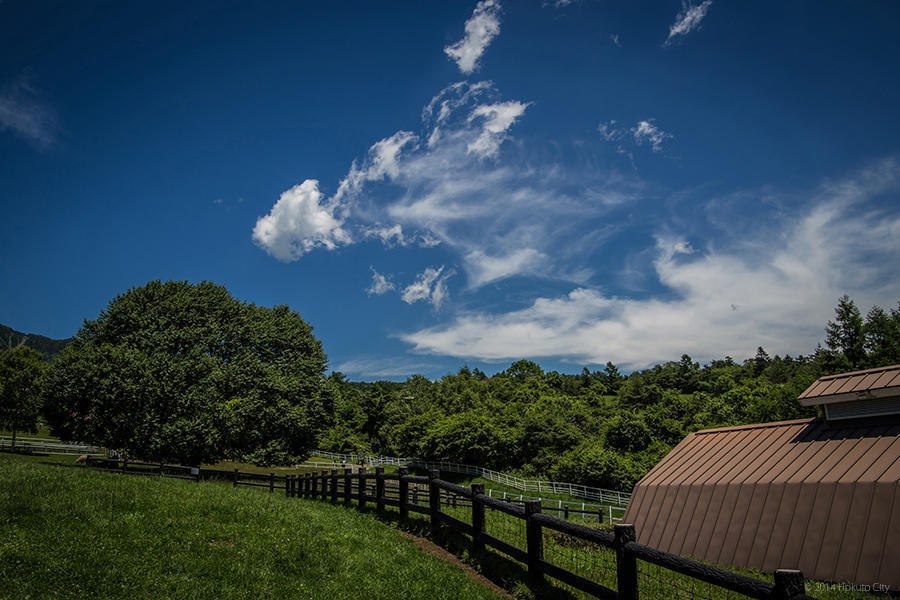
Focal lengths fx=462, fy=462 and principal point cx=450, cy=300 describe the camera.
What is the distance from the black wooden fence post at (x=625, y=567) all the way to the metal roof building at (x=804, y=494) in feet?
27.0

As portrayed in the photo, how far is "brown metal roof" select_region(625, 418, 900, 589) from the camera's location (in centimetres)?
1025

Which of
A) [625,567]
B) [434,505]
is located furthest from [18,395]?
[625,567]

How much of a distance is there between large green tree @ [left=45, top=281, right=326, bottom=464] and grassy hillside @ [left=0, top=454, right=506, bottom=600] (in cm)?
2071

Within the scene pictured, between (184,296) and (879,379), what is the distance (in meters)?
37.1

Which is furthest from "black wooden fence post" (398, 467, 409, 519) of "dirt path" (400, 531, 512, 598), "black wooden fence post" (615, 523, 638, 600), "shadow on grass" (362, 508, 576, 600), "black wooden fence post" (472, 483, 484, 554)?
"black wooden fence post" (615, 523, 638, 600)

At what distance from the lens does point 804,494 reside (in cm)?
1166

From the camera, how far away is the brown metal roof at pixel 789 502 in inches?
404

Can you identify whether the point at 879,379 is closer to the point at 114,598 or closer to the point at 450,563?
the point at 450,563

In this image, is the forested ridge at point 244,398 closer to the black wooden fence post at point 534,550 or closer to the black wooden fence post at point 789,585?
the black wooden fence post at point 534,550

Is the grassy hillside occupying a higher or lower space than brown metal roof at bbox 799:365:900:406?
lower

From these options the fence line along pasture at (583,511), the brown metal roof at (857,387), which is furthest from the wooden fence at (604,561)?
the fence line along pasture at (583,511)

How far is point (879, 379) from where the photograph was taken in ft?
42.0

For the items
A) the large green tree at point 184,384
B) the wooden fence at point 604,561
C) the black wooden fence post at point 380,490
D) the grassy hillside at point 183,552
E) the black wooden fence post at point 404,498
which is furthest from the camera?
the large green tree at point 184,384

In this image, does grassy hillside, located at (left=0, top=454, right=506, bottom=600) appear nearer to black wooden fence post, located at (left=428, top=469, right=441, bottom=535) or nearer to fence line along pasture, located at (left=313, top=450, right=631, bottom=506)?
black wooden fence post, located at (left=428, top=469, right=441, bottom=535)
